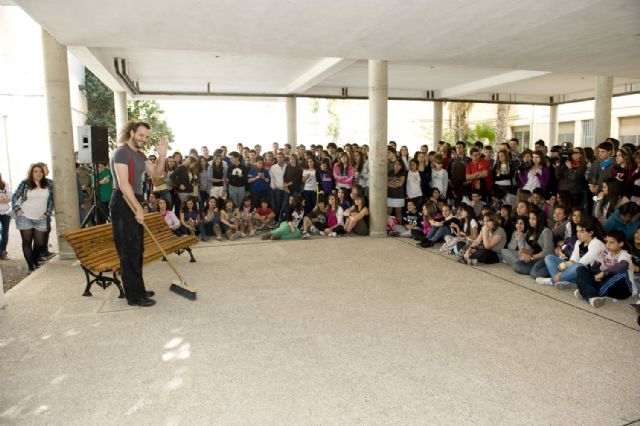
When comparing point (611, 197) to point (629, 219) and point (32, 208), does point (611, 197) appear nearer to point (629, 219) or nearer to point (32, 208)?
point (629, 219)

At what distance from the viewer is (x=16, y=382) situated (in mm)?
3184

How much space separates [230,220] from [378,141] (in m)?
3.24

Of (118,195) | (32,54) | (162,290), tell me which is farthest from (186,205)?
(32,54)

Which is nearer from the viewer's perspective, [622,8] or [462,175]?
[622,8]

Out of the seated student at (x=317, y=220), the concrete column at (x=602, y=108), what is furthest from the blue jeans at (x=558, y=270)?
the concrete column at (x=602, y=108)

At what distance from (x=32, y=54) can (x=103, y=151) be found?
8.47 metres

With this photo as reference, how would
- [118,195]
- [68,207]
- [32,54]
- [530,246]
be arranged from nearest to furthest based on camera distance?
[118,195]
[530,246]
[68,207]
[32,54]

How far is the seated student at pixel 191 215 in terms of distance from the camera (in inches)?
337

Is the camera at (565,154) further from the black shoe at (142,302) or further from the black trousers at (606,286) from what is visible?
the black shoe at (142,302)

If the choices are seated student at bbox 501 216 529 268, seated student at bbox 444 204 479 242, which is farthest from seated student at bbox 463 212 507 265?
seated student at bbox 444 204 479 242

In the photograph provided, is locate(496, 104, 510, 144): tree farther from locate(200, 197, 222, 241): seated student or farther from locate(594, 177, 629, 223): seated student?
locate(200, 197, 222, 241): seated student

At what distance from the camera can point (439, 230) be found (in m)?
7.71

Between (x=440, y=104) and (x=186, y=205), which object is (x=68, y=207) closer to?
(x=186, y=205)

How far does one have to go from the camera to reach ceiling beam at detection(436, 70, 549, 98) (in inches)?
516
